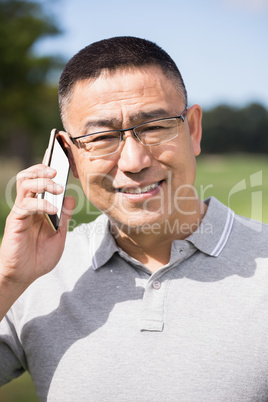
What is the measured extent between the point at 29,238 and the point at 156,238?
61 cm

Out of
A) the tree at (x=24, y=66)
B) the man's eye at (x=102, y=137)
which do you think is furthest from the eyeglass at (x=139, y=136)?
the tree at (x=24, y=66)

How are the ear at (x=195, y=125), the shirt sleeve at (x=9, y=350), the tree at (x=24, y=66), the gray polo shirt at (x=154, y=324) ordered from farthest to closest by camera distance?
the tree at (x=24, y=66) < the ear at (x=195, y=125) < the shirt sleeve at (x=9, y=350) < the gray polo shirt at (x=154, y=324)

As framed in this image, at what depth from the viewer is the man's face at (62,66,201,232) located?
7.48ft

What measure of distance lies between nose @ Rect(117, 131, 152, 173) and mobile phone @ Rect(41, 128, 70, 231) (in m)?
0.34

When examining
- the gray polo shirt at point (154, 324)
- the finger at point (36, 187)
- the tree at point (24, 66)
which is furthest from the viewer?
the tree at point (24, 66)

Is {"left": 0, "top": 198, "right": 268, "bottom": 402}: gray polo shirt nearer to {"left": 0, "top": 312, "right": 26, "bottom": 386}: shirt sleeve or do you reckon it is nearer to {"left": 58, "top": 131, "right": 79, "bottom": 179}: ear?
{"left": 0, "top": 312, "right": 26, "bottom": 386}: shirt sleeve

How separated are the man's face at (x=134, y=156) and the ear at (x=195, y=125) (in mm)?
190

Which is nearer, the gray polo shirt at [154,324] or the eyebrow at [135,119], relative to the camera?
the gray polo shirt at [154,324]

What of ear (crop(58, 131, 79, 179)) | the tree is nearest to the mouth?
ear (crop(58, 131, 79, 179))

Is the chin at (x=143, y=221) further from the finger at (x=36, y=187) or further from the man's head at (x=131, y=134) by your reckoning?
the finger at (x=36, y=187)

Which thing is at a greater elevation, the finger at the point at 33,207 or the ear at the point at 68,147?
the ear at the point at 68,147

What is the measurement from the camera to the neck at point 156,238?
8.03ft

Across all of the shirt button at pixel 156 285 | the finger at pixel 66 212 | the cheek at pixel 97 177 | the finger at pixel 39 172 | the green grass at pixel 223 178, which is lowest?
the green grass at pixel 223 178

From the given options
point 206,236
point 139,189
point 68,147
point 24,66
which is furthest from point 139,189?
point 24,66
